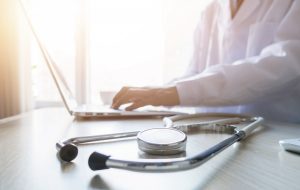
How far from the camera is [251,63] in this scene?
681 millimetres

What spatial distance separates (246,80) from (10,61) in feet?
3.47

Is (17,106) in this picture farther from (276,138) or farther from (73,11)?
(276,138)

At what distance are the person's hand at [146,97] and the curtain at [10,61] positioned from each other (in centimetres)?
77

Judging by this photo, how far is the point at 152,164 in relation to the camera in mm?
222

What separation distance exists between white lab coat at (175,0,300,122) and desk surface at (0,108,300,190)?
0.85 feet

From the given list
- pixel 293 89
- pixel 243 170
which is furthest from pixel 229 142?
pixel 293 89

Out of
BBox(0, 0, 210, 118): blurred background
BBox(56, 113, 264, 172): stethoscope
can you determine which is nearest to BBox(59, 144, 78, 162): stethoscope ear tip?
BBox(56, 113, 264, 172): stethoscope

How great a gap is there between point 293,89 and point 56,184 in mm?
751

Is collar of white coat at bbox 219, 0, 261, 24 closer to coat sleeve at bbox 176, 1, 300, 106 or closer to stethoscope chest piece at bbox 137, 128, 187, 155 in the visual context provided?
coat sleeve at bbox 176, 1, 300, 106

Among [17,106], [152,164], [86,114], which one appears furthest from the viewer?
[17,106]

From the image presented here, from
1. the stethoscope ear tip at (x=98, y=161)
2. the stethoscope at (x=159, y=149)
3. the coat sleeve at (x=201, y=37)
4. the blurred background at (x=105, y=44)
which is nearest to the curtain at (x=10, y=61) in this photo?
the blurred background at (x=105, y=44)

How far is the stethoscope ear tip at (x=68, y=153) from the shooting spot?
11.7 inches

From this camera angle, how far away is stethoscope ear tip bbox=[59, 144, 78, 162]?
0.30 m

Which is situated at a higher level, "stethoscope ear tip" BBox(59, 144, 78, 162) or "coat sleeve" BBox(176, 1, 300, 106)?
"coat sleeve" BBox(176, 1, 300, 106)
